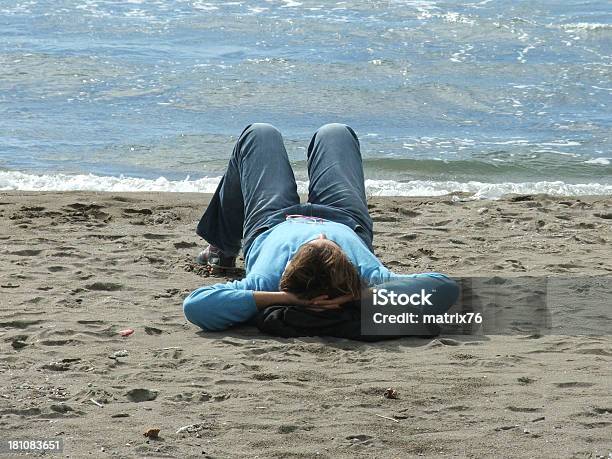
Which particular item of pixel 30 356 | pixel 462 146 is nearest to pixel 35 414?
pixel 30 356

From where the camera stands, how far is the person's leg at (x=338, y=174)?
5.40 meters

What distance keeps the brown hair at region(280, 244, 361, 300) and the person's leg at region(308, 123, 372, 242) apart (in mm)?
669

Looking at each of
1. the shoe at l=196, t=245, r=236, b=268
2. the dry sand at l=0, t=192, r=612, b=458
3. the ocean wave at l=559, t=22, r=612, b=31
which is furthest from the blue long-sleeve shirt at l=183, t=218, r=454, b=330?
the ocean wave at l=559, t=22, r=612, b=31

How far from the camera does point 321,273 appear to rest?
4.68 m

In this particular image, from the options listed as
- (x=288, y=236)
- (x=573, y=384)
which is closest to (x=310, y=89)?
(x=288, y=236)

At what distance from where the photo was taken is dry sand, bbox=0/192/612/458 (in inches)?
143

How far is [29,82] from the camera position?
1508cm

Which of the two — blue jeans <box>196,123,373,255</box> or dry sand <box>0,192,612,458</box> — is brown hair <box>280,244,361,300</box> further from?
blue jeans <box>196,123,373,255</box>

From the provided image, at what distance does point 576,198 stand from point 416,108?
5.24 m

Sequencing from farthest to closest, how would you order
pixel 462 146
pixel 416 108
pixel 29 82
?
pixel 29 82 → pixel 416 108 → pixel 462 146

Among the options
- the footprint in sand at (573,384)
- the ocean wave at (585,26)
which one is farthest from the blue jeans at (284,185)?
the ocean wave at (585,26)

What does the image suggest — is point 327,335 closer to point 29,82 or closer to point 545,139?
point 545,139

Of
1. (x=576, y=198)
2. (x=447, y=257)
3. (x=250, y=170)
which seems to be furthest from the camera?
(x=576, y=198)

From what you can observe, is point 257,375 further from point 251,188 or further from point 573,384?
point 251,188
